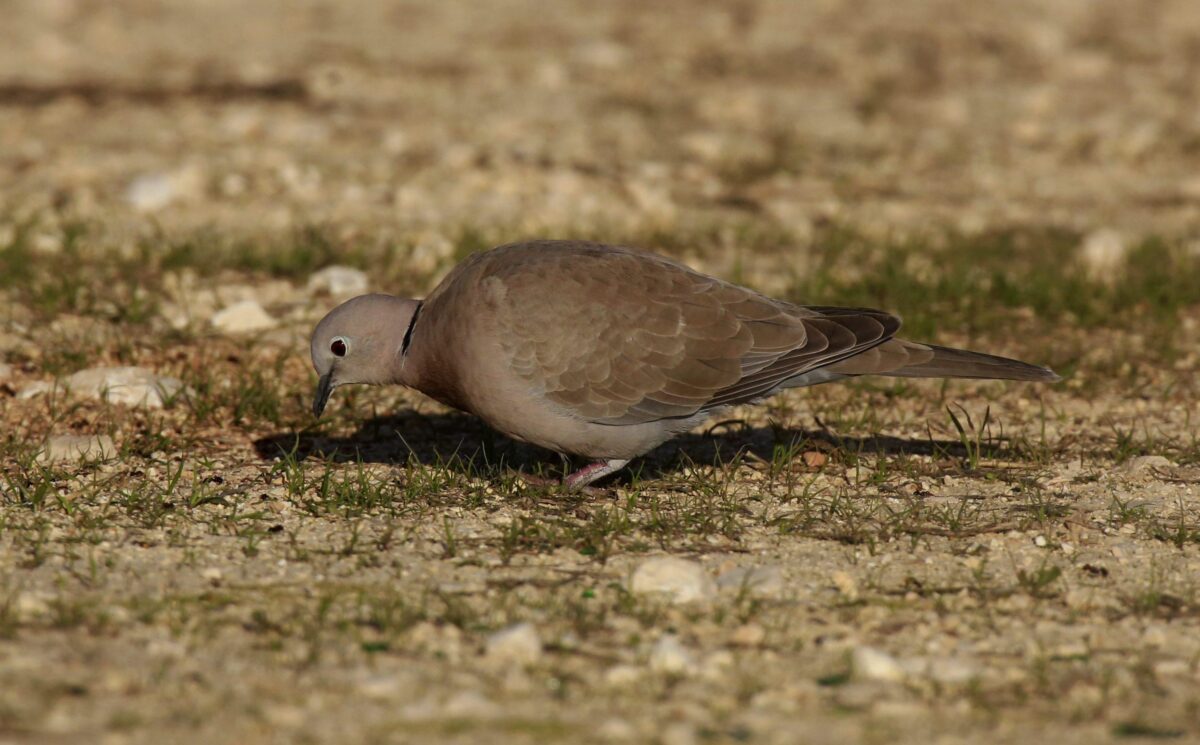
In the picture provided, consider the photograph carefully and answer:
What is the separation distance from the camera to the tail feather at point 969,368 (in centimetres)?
522

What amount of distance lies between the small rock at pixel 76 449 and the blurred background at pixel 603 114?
9.61 feet

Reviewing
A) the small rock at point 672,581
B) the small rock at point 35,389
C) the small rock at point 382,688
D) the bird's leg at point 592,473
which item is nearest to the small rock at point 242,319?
the small rock at point 35,389

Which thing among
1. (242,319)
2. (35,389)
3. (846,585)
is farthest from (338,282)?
(846,585)

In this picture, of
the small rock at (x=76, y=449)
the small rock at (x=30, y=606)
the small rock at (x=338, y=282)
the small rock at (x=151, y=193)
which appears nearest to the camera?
the small rock at (x=30, y=606)

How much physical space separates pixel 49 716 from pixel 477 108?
793 cm

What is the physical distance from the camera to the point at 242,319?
6902mm

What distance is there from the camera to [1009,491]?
207 inches

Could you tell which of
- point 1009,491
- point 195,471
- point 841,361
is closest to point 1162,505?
point 1009,491

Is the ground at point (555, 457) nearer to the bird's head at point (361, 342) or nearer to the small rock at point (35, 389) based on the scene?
the small rock at point (35, 389)

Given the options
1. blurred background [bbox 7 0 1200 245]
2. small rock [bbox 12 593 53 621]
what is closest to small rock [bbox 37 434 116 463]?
small rock [bbox 12 593 53 621]

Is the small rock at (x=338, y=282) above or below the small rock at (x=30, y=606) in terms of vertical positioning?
above

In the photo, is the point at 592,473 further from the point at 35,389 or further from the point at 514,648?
the point at 35,389

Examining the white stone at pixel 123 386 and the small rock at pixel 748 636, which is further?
the white stone at pixel 123 386

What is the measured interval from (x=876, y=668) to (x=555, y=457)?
247cm
